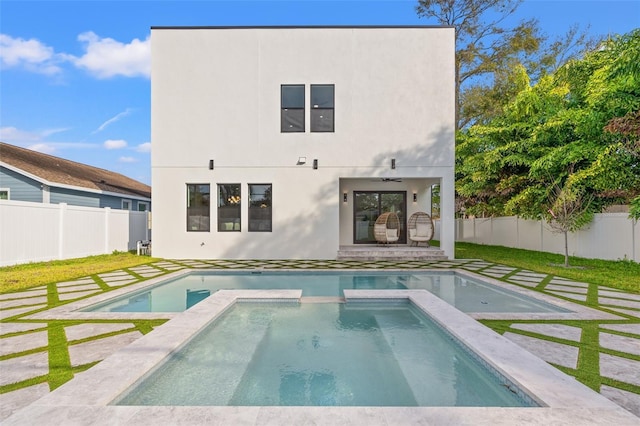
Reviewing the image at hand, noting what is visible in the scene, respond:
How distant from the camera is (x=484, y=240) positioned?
17.0 metres

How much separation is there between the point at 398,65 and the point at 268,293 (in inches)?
343

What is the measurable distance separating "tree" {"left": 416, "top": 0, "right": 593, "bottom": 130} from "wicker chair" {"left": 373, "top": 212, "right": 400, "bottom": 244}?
9.80m

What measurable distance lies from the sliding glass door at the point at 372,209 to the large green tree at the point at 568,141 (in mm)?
3318

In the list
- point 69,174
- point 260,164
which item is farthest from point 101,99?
point 260,164

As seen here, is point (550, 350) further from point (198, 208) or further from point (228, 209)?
point (198, 208)

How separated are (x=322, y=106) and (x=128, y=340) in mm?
8987

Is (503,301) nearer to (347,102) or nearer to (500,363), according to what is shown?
(500,363)

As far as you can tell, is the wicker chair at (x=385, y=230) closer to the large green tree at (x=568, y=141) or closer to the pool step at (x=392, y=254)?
the pool step at (x=392, y=254)

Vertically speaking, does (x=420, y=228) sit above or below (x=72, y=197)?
below

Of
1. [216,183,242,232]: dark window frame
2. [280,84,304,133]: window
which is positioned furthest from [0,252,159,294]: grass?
[280,84,304,133]: window

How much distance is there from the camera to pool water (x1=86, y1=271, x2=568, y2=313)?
4.88 meters

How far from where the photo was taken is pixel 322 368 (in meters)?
2.92

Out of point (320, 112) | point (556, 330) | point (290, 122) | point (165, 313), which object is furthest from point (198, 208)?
point (556, 330)

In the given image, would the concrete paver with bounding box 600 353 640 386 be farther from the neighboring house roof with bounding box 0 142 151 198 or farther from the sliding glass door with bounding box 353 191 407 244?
the neighboring house roof with bounding box 0 142 151 198
